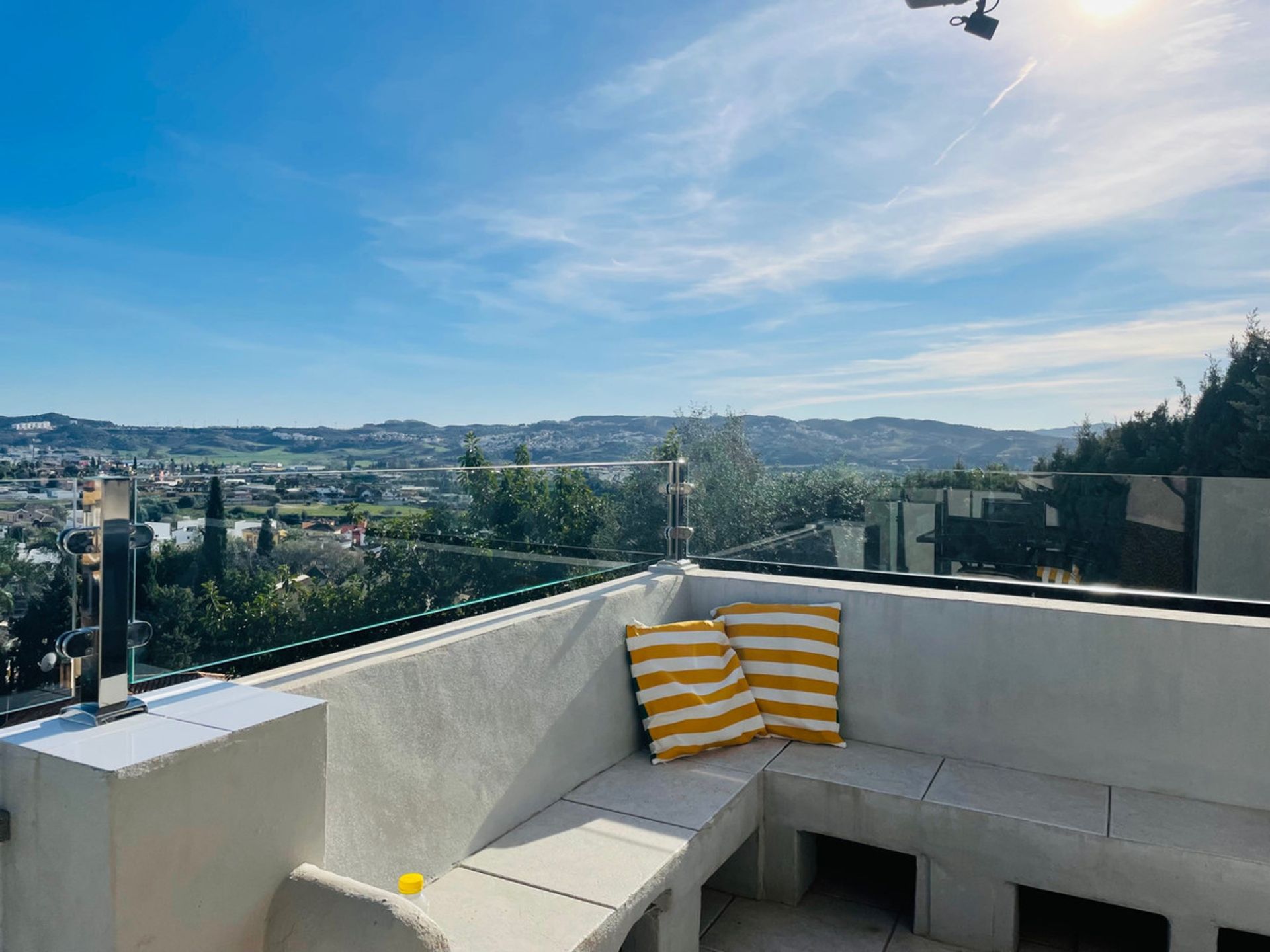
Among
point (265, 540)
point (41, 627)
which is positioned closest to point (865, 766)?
point (265, 540)

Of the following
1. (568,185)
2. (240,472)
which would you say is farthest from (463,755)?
(568,185)

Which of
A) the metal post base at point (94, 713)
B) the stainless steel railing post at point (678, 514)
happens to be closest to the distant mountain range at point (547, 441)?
the stainless steel railing post at point (678, 514)

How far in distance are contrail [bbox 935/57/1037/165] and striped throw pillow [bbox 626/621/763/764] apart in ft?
15.7

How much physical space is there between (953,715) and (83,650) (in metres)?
2.69

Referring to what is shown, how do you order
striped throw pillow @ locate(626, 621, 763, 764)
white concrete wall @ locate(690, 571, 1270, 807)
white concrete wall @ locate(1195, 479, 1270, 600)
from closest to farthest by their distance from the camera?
white concrete wall @ locate(690, 571, 1270, 807) → striped throw pillow @ locate(626, 621, 763, 764) → white concrete wall @ locate(1195, 479, 1270, 600)

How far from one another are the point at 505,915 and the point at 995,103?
22.0 feet

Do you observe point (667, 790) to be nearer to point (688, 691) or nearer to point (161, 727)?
point (688, 691)

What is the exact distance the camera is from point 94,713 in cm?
136

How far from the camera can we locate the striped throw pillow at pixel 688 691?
291cm

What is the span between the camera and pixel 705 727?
294cm

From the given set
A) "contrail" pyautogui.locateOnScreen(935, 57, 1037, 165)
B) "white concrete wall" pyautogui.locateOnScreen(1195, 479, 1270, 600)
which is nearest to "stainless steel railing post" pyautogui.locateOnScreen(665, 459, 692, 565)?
"white concrete wall" pyautogui.locateOnScreen(1195, 479, 1270, 600)

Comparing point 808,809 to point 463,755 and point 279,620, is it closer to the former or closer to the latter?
point 463,755

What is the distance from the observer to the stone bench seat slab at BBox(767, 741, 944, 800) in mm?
2670

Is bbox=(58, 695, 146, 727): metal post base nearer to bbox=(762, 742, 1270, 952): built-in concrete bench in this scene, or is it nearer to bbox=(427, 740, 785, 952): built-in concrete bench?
bbox=(427, 740, 785, 952): built-in concrete bench
